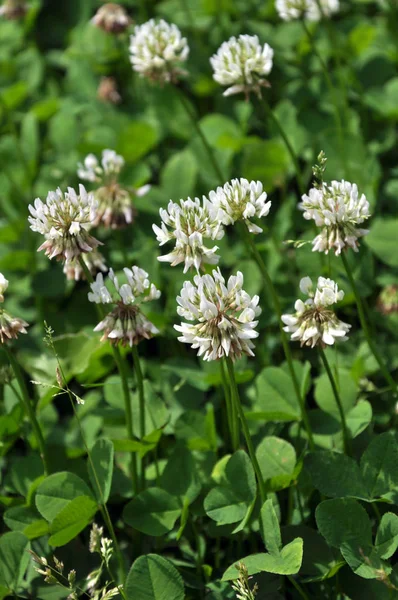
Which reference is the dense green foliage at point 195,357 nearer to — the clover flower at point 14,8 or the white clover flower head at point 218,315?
the clover flower at point 14,8

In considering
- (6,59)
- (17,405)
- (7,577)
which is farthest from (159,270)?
(6,59)

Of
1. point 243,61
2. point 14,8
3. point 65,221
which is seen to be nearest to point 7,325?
point 65,221

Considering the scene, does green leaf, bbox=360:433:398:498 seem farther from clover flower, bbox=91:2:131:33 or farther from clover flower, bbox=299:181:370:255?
clover flower, bbox=91:2:131:33

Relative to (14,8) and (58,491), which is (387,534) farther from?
(14,8)

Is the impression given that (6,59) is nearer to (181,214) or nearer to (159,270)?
(159,270)

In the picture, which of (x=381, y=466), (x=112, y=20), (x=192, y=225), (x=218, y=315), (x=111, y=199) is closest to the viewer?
(x=218, y=315)
